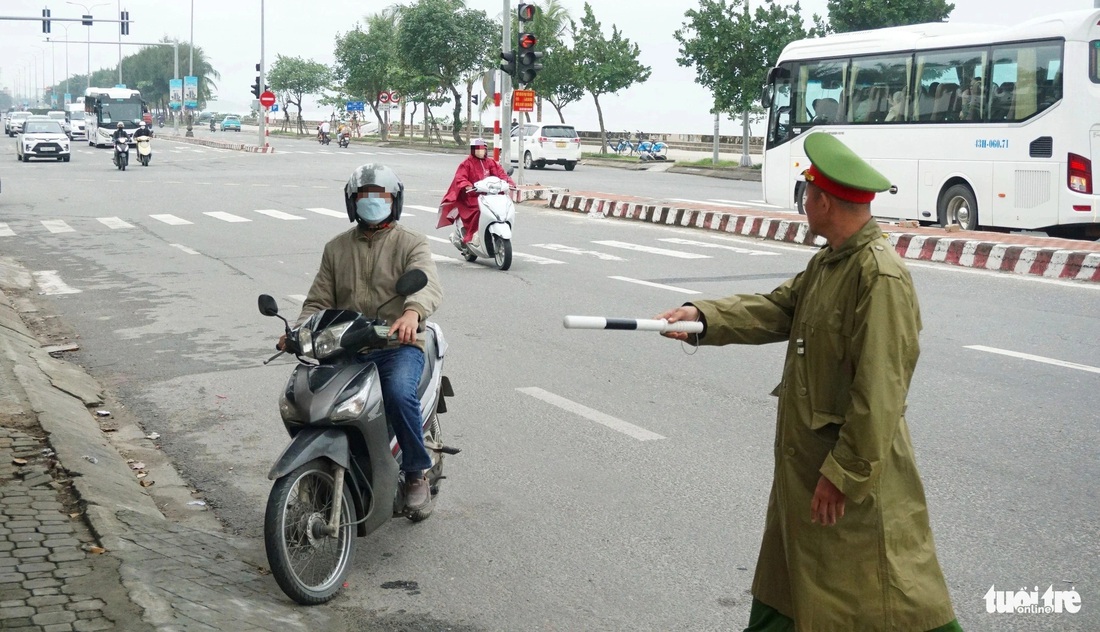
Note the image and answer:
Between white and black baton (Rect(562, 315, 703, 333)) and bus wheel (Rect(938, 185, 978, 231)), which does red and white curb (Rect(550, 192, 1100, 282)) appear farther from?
white and black baton (Rect(562, 315, 703, 333))

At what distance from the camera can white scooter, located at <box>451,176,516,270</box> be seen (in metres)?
14.4

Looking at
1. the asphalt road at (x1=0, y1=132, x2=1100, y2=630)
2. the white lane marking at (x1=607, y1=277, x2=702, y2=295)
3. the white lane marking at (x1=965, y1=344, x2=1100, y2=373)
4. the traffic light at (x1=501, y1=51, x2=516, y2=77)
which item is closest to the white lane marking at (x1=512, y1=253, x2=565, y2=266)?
the asphalt road at (x1=0, y1=132, x2=1100, y2=630)

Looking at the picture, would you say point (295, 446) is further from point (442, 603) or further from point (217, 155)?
point (217, 155)

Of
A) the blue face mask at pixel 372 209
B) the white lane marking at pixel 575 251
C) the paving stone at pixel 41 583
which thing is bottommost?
the paving stone at pixel 41 583

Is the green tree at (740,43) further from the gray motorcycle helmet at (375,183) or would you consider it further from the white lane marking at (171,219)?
the gray motorcycle helmet at (375,183)

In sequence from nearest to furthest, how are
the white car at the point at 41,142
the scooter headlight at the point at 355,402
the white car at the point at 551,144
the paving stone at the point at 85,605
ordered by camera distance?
the paving stone at the point at 85,605 < the scooter headlight at the point at 355,402 < the white car at the point at 41,142 < the white car at the point at 551,144

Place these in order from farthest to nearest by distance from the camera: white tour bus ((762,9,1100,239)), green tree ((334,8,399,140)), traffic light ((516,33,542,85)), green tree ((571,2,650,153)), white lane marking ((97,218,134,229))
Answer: green tree ((334,8,399,140)) < green tree ((571,2,650,153)) < traffic light ((516,33,542,85)) < white lane marking ((97,218,134,229)) < white tour bus ((762,9,1100,239))

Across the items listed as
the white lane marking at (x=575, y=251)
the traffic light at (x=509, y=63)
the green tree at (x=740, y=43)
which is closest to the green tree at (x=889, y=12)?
the green tree at (x=740, y=43)

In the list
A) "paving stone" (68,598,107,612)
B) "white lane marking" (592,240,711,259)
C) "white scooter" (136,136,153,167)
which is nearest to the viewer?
"paving stone" (68,598,107,612)

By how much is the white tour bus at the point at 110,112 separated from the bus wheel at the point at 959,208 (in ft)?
149

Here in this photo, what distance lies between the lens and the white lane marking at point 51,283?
12711 mm

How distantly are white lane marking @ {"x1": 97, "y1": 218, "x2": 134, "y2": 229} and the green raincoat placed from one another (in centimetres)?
1807

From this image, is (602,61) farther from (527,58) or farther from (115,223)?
(115,223)

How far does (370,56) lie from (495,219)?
6572cm
